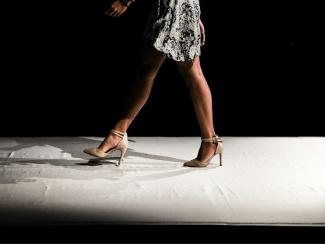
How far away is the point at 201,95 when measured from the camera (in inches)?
115

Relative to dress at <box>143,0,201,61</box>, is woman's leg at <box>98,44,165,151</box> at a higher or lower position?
lower

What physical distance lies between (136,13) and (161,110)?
698 mm

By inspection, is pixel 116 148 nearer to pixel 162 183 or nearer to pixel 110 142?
pixel 110 142

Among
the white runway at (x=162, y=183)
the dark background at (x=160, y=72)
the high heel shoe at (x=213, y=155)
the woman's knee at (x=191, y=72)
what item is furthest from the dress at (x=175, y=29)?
the dark background at (x=160, y=72)

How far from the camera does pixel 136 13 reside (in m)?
4.49

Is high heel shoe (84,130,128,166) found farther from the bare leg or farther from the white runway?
the bare leg

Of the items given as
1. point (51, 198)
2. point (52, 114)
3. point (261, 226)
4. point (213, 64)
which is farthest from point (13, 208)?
point (213, 64)

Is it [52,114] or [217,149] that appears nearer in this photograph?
[217,149]

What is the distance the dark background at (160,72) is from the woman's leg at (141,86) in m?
1.30

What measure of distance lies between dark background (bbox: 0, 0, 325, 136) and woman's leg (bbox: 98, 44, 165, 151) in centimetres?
130

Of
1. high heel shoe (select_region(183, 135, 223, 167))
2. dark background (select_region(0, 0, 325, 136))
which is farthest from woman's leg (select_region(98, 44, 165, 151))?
dark background (select_region(0, 0, 325, 136))

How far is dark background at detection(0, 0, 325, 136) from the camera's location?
4.48m

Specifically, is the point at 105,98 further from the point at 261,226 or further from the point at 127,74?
the point at 261,226

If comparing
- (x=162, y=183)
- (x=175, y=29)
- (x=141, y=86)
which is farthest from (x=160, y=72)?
(x=162, y=183)
